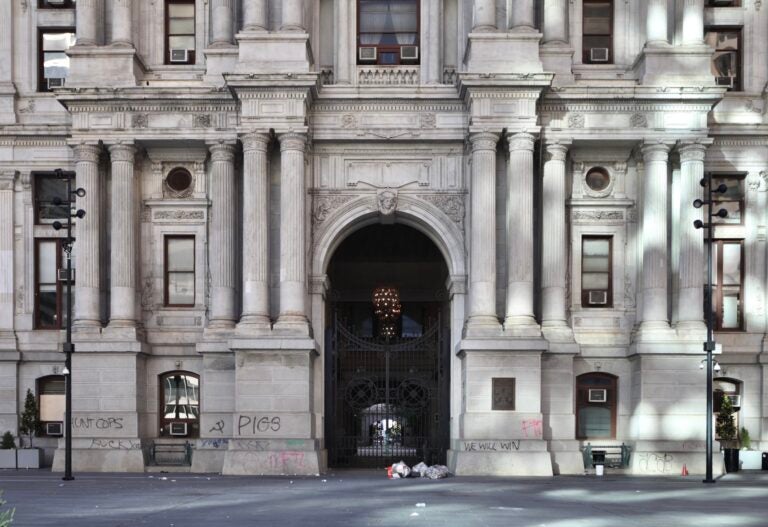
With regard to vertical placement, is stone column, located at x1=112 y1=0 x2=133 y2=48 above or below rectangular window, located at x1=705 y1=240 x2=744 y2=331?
above

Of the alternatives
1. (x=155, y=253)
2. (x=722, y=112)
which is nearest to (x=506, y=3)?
(x=722, y=112)

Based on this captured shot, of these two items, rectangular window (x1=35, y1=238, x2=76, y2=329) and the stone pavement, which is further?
rectangular window (x1=35, y1=238, x2=76, y2=329)

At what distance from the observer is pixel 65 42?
40.1m

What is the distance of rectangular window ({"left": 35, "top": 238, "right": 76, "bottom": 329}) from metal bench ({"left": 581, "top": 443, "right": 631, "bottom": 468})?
18.8 m

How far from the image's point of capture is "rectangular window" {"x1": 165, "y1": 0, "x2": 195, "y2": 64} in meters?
38.9

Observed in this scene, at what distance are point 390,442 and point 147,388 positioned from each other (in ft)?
29.2

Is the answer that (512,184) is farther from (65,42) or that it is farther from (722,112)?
(65,42)

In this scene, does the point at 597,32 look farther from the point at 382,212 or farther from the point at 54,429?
the point at 54,429

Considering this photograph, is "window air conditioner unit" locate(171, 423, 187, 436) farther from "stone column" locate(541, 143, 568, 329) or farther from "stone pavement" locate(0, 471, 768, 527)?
"stone column" locate(541, 143, 568, 329)

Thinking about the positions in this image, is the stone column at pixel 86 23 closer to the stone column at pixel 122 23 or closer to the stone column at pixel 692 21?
the stone column at pixel 122 23

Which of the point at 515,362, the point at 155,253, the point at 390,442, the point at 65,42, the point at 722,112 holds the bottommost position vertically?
the point at 390,442

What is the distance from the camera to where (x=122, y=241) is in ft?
121

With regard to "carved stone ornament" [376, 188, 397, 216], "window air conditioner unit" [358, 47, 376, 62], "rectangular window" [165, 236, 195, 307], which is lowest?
"rectangular window" [165, 236, 195, 307]

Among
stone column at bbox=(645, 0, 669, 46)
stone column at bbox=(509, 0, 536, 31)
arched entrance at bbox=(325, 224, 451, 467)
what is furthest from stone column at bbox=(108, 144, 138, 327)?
stone column at bbox=(645, 0, 669, 46)
